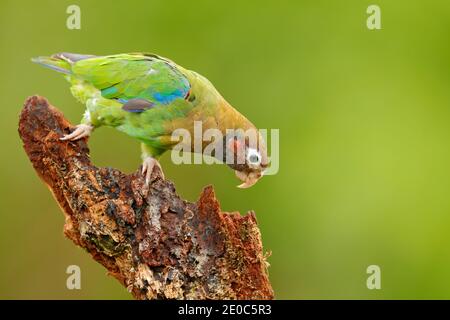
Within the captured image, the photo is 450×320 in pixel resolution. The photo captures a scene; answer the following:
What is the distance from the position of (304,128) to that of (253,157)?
18.3ft

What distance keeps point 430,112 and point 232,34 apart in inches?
147

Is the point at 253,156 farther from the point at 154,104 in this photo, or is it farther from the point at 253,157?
the point at 154,104

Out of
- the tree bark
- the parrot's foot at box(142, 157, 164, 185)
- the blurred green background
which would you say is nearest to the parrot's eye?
the parrot's foot at box(142, 157, 164, 185)

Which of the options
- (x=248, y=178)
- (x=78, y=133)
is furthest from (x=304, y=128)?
(x=78, y=133)

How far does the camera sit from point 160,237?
5.94m

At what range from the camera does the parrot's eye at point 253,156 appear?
7098mm

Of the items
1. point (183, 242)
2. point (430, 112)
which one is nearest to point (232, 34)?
point (430, 112)

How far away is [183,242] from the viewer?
596 cm

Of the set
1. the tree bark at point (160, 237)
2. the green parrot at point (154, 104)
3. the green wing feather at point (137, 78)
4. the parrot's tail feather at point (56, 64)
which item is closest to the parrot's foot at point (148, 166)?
the green parrot at point (154, 104)

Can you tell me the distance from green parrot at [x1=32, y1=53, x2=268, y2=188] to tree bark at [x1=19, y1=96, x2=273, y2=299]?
1.22 m

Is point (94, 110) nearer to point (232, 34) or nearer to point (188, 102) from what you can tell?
point (188, 102)

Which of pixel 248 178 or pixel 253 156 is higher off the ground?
pixel 253 156

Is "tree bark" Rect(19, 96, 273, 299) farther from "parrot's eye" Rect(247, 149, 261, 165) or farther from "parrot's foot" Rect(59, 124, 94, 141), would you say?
"parrot's eye" Rect(247, 149, 261, 165)

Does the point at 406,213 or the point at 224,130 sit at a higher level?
the point at 224,130
